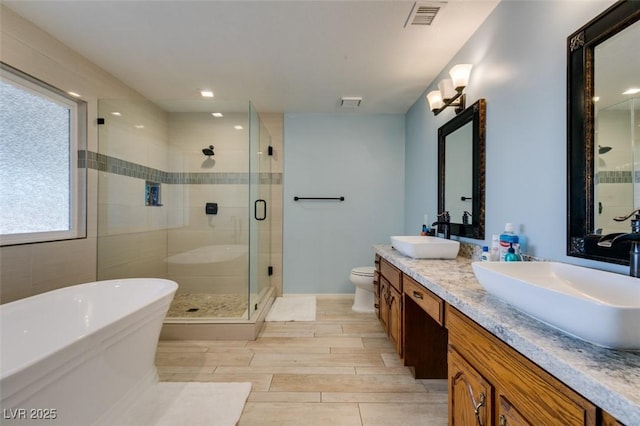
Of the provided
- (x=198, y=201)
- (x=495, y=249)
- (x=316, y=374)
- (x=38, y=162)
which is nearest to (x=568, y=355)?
(x=495, y=249)

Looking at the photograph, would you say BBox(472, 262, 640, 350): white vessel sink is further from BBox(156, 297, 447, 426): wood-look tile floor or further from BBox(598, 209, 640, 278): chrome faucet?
BBox(156, 297, 447, 426): wood-look tile floor

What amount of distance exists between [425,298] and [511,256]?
46cm

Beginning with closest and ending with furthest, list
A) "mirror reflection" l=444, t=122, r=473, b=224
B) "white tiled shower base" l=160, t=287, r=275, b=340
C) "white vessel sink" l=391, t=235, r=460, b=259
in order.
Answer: "white vessel sink" l=391, t=235, r=460, b=259
"mirror reflection" l=444, t=122, r=473, b=224
"white tiled shower base" l=160, t=287, r=275, b=340

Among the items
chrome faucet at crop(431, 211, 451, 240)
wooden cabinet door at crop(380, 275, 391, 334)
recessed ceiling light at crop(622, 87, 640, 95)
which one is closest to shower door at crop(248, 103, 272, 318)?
wooden cabinet door at crop(380, 275, 391, 334)

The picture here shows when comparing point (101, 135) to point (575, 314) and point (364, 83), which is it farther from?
point (575, 314)

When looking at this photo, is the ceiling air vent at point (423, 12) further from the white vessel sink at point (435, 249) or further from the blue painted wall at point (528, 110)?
the white vessel sink at point (435, 249)

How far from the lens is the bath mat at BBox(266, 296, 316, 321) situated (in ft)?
9.36

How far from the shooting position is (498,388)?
0.84 meters

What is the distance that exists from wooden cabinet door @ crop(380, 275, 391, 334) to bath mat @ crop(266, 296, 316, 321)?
0.80 meters

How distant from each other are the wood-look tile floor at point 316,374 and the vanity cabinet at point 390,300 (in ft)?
0.70

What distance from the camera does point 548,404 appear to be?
0.66 meters

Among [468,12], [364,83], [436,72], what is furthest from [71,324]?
[436,72]

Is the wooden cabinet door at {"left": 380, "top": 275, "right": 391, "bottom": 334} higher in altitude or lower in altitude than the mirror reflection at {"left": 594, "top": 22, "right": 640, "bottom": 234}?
lower

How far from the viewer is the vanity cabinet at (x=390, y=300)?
1.92 metres
